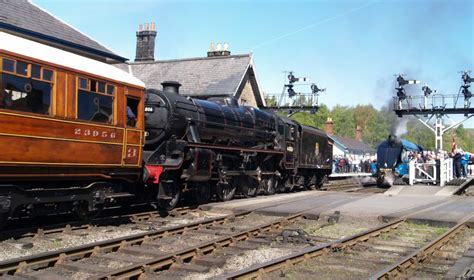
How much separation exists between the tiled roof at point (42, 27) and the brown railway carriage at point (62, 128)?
619cm

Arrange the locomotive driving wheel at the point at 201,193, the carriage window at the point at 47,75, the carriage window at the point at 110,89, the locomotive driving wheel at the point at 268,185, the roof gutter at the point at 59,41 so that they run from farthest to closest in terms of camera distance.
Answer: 1. the locomotive driving wheel at the point at 268,185
2. the roof gutter at the point at 59,41
3. the locomotive driving wheel at the point at 201,193
4. the carriage window at the point at 110,89
5. the carriage window at the point at 47,75

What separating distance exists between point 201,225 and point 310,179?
13.5 meters

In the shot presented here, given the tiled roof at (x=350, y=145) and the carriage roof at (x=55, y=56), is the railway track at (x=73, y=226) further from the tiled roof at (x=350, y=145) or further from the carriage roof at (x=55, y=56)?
the tiled roof at (x=350, y=145)

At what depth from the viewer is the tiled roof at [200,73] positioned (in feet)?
90.1

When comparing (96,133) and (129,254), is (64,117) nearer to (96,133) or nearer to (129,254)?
(96,133)

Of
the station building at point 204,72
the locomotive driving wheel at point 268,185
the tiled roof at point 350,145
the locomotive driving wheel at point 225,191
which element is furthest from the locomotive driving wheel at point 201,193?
the tiled roof at point 350,145

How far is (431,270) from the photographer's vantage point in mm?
6719

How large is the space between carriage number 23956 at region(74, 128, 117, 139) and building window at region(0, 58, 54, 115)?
2.37 ft

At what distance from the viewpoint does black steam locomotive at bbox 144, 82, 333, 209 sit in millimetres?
12102

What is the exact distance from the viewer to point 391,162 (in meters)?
24.9

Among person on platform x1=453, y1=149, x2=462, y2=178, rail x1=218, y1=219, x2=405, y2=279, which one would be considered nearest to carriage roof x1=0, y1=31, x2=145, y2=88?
rail x1=218, y1=219, x2=405, y2=279

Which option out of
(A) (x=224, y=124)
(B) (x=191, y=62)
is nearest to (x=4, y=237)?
(A) (x=224, y=124)

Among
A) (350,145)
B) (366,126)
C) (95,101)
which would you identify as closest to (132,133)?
(95,101)

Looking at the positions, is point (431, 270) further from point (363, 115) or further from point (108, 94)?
point (363, 115)
